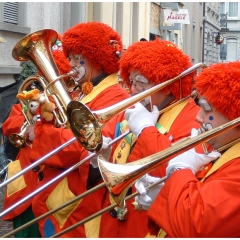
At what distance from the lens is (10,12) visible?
1036 cm

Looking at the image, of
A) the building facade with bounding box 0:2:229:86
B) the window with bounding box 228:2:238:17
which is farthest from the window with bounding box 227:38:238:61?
the building facade with bounding box 0:2:229:86

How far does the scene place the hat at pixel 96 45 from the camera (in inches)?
160

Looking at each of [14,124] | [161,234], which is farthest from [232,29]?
[161,234]

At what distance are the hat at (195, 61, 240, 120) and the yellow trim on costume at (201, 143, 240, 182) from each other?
14 centimetres

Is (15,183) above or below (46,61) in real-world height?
below

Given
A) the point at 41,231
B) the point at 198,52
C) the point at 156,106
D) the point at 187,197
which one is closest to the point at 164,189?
the point at 187,197

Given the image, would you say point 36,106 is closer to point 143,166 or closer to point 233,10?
point 143,166

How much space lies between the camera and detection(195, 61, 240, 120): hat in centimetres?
245

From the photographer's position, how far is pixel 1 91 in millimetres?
5980

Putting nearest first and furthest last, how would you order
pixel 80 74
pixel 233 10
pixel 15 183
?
pixel 80 74 < pixel 15 183 < pixel 233 10

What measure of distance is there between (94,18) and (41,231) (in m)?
10.7

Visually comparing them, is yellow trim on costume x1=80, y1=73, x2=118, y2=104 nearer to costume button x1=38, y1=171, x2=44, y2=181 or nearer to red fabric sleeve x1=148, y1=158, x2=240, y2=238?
costume button x1=38, y1=171, x2=44, y2=181

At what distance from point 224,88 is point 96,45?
5.86 ft

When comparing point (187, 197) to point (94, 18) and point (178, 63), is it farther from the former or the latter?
point (94, 18)
